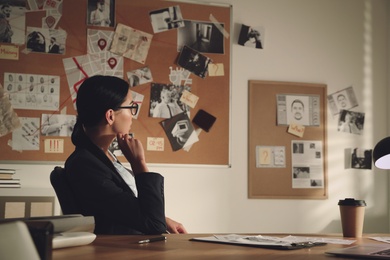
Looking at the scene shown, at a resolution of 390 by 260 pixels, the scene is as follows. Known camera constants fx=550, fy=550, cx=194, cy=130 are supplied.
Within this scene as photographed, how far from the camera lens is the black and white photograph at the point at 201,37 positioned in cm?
357

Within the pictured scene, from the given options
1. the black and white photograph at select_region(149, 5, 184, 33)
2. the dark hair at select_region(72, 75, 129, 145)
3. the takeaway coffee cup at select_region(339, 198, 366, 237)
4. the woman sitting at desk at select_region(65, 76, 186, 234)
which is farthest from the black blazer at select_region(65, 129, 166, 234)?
the black and white photograph at select_region(149, 5, 184, 33)

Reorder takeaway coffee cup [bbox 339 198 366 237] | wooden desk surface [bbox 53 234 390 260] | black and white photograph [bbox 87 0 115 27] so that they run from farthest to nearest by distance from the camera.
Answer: black and white photograph [bbox 87 0 115 27], takeaway coffee cup [bbox 339 198 366 237], wooden desk surface [bbox 53 234 390 260]

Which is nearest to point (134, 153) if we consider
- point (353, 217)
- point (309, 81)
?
point (353, 217)

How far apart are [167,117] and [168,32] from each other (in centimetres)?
55

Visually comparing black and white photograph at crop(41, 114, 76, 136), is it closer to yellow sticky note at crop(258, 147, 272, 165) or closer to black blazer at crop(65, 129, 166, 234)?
yellow sticky note at crop(258, 147, 272, 165)

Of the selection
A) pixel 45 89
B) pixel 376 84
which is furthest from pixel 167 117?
pixel 376 84

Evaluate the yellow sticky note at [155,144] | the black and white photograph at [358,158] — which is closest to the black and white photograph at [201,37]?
the yellow sticky note at [155,144]

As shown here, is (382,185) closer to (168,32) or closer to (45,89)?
(168,32)

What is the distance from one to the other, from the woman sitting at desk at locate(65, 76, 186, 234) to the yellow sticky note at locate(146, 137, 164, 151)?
1.20m

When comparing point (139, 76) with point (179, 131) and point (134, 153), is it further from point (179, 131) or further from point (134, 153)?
point (134, 153)

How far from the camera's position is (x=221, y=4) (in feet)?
11.9

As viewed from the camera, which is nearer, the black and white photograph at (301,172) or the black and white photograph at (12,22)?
the black and white photograph at (12,22)

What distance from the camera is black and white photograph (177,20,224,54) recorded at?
357 cm

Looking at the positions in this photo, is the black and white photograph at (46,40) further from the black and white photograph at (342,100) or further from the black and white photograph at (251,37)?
the black and white photograph at (342,100)
